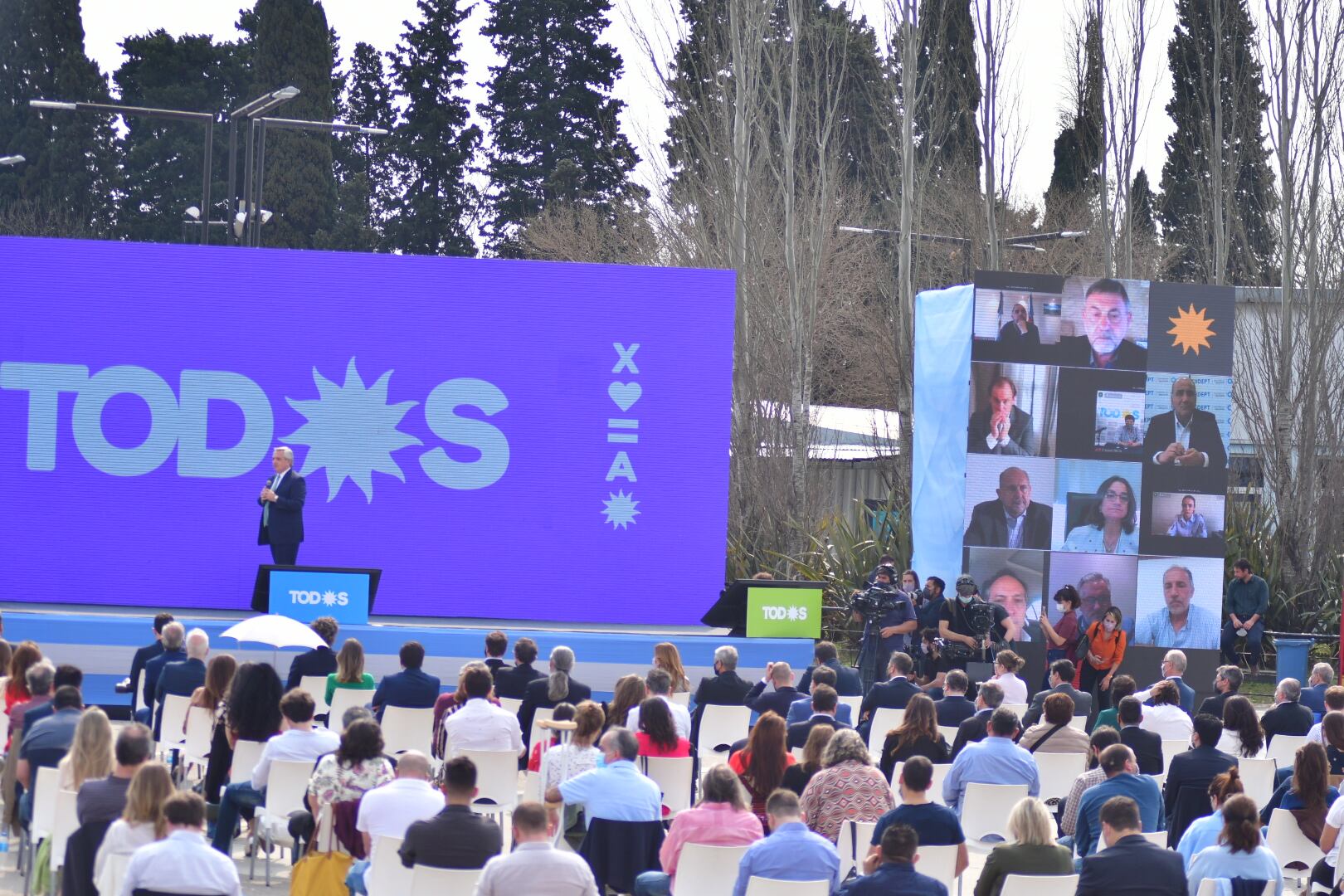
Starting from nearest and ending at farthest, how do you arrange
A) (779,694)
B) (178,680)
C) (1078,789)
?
1. (1078,789)
2. (178,680)
3. (779,694)

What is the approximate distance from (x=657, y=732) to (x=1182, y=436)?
8.59 metres

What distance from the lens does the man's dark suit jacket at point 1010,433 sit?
14.8m

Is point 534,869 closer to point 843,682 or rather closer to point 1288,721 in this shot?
point 843,682

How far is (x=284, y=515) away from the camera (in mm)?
13984


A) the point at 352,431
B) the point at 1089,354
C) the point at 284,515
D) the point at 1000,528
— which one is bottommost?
the point at 284,515

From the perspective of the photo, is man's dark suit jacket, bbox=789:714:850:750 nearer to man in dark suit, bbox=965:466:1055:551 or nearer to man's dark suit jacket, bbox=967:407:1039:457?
man in dark suit, bbox=965:466:1055:551

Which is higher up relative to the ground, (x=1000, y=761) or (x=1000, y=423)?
(x=1000, y=423)

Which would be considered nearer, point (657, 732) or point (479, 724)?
point (657, 732)

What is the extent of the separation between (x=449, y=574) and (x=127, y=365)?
12.1 ft

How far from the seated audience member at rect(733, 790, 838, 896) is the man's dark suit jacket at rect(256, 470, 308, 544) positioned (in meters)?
8.64

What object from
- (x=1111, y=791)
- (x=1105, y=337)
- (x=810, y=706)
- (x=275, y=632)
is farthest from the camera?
(x=1105, y=337)

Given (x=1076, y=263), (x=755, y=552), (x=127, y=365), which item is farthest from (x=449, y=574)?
(x=1076, y=263)

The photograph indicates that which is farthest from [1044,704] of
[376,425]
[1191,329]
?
[376,425]

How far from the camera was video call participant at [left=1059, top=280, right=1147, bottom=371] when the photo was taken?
14.9 meters
